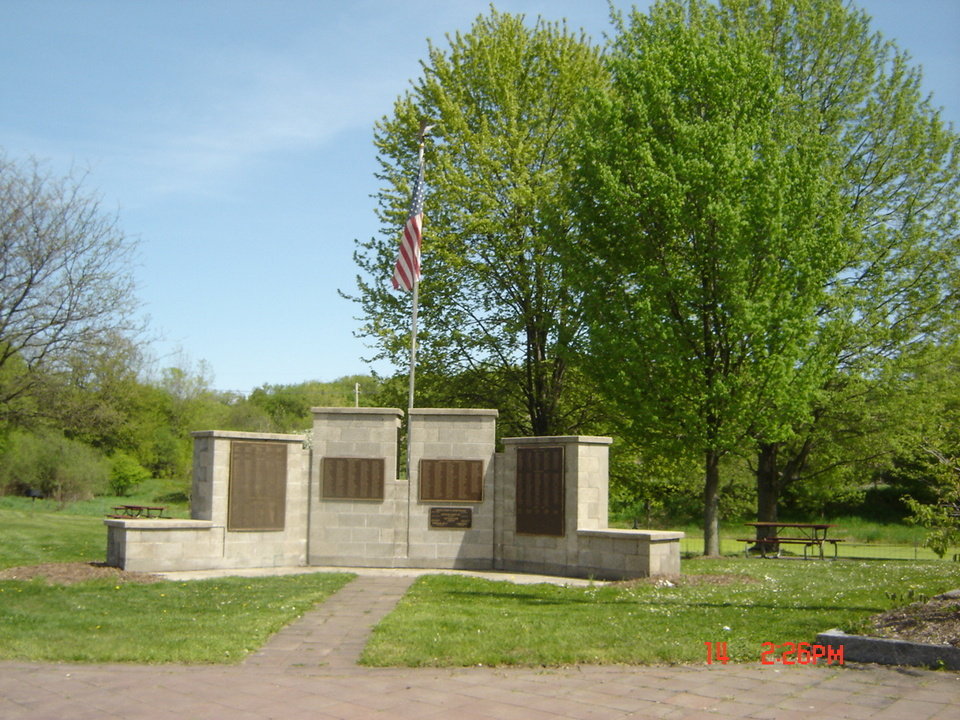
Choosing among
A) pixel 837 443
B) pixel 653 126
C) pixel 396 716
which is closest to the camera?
pixel 396 716

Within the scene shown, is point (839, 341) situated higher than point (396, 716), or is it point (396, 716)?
point (839, 341)

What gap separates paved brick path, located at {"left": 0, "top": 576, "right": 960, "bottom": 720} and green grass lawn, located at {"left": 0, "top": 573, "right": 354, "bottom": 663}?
404 mm

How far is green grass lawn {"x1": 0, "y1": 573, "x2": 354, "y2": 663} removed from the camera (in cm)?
883

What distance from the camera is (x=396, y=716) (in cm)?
669

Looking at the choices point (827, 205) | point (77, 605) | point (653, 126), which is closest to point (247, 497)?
point (77, 605)

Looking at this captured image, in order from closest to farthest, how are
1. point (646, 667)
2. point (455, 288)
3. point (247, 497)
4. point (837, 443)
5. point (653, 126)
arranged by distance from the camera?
1. point (646, 667)
2. point (247, 497)
3. point (653, 126)
4. point (837, 443)
5. point (455, 288)

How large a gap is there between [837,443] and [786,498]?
49.8 feet

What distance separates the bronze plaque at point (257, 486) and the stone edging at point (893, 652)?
10.8m

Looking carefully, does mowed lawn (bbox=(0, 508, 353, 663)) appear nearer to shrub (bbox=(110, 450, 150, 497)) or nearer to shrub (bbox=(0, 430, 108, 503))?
shrub (bbox=(0, 430, 108, 503))

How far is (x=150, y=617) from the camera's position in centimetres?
1066

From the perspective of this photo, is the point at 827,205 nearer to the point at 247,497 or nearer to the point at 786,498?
Answer: the point at 247,497

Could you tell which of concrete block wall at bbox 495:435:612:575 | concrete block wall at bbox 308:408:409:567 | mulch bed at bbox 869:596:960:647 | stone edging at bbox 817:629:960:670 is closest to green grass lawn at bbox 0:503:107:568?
concrete block wall at bbox 308:408:409:567

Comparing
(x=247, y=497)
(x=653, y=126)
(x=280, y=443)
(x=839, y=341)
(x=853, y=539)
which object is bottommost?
(x=853, y=539)
